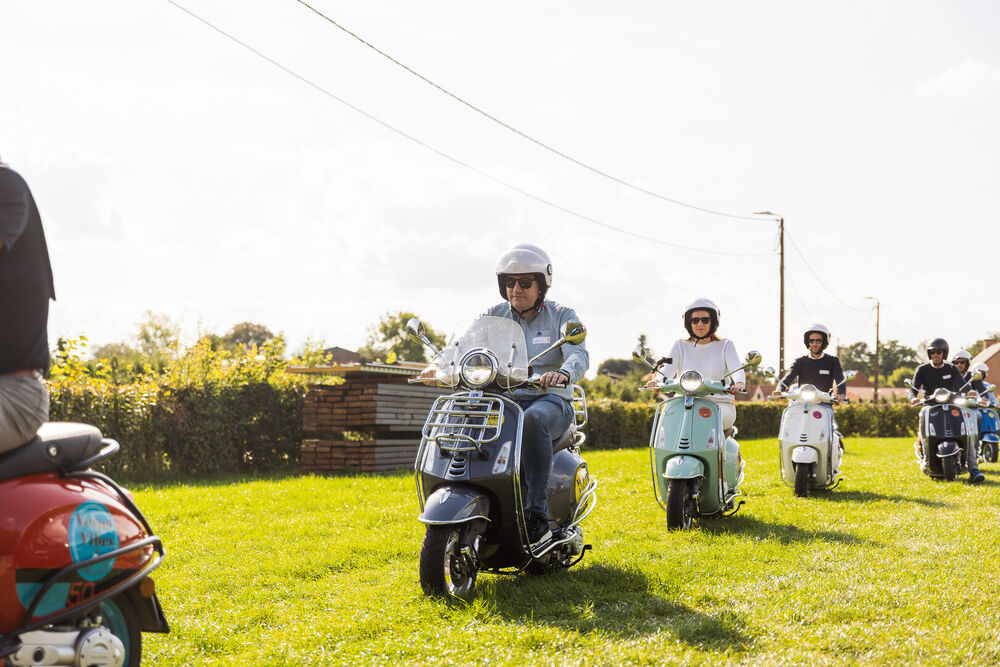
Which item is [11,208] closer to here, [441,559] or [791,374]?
[441,559]

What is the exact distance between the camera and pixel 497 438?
4.89 metres

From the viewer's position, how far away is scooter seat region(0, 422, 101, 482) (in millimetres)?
2961

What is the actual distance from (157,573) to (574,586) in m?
2.70

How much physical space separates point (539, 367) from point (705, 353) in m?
2.71

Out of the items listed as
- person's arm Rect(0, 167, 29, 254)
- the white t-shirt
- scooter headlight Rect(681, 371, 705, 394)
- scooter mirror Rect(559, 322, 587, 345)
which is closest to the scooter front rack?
scooter mirror Rect(559, 322, 587, 345)

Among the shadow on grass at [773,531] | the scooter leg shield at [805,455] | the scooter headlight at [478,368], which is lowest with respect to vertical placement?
the shadow on grass at [773,531]

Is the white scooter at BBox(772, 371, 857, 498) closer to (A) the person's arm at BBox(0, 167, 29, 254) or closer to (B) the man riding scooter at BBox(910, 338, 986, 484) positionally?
(B) the man riding scooter at BBox(910, 338, 986, 484)

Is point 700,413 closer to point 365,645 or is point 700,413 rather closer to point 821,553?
point 821,553

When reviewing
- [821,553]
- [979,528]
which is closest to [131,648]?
[821,553]

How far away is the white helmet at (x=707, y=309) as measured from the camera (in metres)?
7.94

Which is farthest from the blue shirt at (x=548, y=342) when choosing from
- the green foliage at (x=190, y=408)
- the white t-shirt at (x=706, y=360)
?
the green foliage at (x=190, y=408)

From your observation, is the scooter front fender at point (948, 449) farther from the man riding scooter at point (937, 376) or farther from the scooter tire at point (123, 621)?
the scooter tire at point (123, 621)

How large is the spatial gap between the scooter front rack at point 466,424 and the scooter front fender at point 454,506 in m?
0.24

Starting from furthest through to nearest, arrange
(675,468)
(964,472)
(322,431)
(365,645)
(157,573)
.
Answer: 1. (322,431)
2. (964,472)
3. (675,468)
4. (157,573)
5. (365,645)
